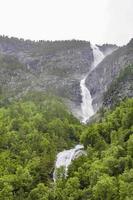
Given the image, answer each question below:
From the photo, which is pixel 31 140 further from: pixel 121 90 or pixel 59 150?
pixel 121 90

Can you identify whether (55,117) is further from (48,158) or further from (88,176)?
(88,176)

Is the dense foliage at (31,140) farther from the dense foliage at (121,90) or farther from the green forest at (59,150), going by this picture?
the dense foliage at (121,90)

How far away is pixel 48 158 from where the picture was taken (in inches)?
4390

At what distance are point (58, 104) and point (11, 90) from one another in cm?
3324

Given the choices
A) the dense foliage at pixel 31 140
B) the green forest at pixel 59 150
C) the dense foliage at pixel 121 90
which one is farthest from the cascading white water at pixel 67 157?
the dense foliage at pixel 121 90

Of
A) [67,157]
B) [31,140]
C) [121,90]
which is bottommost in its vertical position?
[67,157]

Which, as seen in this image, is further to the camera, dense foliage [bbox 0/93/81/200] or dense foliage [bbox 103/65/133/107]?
dense foliage [bbox 103/65/133/107]

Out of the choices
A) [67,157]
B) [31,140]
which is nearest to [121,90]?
[31,140]

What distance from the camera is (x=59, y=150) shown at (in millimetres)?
126562

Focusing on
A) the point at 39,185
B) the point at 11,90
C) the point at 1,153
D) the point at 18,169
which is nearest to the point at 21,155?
the point at 1,153

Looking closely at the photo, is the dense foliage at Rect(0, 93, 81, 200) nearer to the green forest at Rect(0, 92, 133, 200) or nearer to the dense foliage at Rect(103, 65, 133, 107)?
the green forest at Rect(0, 92, 133, 200)

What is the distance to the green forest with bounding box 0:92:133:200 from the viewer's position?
86.2 metres

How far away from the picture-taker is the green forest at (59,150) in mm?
86188

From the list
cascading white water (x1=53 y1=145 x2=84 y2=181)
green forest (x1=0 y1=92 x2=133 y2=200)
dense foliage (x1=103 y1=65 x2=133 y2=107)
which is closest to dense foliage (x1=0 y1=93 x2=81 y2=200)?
green forest (x1=0 y1=92 x2=133 y2=200)
